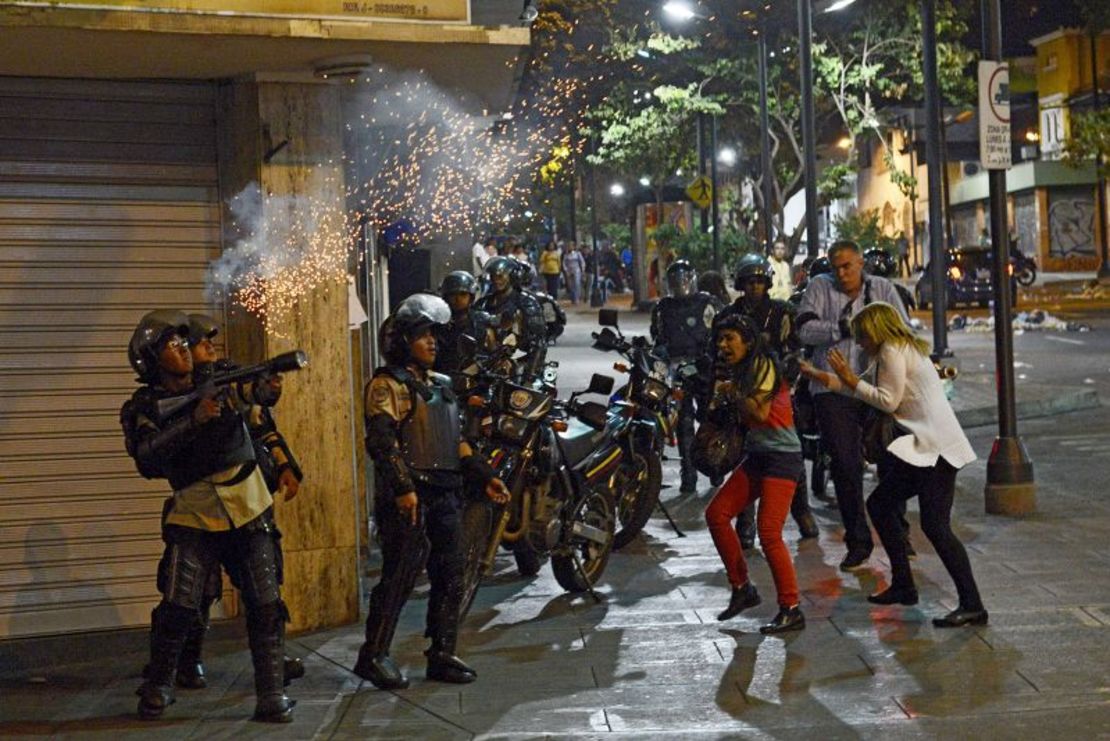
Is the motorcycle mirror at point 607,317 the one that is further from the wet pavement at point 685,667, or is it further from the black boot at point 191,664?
the black boot at point 191,664

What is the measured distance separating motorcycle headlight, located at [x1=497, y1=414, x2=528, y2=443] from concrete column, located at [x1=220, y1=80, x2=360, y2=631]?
0.82 m

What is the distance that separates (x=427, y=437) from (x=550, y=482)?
2.06 metres

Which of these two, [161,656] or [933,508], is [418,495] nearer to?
[161,656]

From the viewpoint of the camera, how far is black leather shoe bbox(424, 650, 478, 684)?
743 centimetres

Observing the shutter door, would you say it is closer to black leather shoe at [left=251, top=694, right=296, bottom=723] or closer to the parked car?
black leather shoe at [left=251, top=694, right=296, bottom=723]

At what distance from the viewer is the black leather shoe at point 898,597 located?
28.1 feet

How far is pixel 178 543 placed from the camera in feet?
22.6

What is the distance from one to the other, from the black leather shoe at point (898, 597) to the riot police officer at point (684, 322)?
4362 millimetres

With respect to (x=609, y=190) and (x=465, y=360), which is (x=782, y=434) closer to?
(x=465, y=360)

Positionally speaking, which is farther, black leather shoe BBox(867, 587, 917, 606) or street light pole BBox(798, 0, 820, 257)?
street light pole BBox(798, 0, 820, 257)

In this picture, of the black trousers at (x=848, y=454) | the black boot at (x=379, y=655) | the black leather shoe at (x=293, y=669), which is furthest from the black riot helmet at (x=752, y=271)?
the black leather shoe at (x=293, y=669)

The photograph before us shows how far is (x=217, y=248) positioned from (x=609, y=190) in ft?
204

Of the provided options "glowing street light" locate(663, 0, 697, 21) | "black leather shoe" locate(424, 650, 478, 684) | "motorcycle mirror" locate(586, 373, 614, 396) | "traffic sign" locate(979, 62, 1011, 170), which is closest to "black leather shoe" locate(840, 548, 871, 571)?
"motorcycle mirror" locate(586, 373, 614, 396)

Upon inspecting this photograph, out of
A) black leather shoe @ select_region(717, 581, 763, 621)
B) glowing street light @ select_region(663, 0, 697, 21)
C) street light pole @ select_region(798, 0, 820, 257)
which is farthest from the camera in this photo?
glowing street light @ select_region(663, 0, 697, 21)
